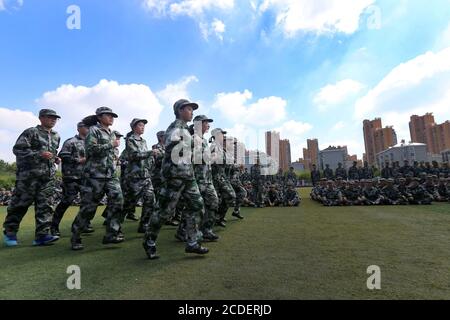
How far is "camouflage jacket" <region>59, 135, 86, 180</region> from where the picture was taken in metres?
6.49

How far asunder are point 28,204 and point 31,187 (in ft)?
1.04

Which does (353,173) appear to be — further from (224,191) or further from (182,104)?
(182,104)

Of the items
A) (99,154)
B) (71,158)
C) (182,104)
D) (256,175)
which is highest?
(182,104)

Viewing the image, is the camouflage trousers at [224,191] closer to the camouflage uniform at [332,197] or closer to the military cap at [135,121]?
the military cap at [135,121]

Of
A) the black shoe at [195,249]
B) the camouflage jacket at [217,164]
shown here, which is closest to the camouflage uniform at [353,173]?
the camouflage jacket at [217,164]

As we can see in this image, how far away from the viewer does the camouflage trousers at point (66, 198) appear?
6348mm

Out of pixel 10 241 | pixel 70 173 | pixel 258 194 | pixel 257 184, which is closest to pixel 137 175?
pixel 70 173

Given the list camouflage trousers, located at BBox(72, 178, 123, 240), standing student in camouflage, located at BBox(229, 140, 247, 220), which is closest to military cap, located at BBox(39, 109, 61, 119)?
camouflage trousers, located at BBox(72, 178, 123, 240)

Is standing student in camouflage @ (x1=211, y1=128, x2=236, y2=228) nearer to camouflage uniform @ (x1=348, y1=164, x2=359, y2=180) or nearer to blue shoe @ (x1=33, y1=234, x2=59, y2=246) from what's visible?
blue shoe @ (x1=33, y1=234, x2=59, y2=246)

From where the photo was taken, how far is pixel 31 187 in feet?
17.7

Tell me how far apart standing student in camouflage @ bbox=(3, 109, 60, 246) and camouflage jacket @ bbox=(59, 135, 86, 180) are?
94 cm

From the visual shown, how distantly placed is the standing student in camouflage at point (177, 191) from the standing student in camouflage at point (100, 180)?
4.37 ft
